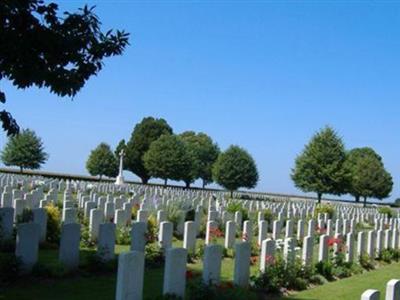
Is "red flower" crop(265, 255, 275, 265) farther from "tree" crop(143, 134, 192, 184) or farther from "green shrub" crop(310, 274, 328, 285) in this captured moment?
"tree" crop(143, 134, 192, 184)

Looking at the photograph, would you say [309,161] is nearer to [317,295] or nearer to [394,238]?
[394,238]

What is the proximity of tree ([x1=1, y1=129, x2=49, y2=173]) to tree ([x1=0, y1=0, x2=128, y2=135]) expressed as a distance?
57601mm

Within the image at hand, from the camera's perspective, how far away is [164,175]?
59.9 meters

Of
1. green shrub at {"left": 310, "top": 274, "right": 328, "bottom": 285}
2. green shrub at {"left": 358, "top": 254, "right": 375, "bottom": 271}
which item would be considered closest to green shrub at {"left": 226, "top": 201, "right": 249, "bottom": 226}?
green shrub at {"left": 358, "top": 254, "right": 375, "bottom": 271}

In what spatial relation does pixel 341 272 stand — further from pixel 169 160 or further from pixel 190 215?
pixel 169 160

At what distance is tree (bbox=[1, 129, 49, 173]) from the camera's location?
6212cm

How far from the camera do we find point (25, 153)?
62.2 m

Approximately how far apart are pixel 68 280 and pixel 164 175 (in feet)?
168

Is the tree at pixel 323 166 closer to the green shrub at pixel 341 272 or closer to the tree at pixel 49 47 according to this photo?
the green shrub at pixel 341 272

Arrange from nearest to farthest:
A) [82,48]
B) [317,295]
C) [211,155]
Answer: [82,48] < [317,295] < [211,155]

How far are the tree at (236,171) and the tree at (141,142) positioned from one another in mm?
13558

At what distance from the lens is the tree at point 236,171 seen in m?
54.3

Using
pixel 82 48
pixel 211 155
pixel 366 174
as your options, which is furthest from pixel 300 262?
pixel 211 155

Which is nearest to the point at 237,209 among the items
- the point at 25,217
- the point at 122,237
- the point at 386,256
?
the point at 386,256
